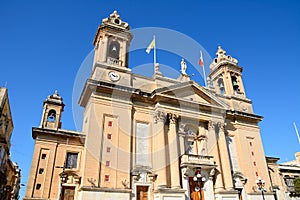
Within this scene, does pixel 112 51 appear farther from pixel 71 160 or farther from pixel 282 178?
pixel 282 178

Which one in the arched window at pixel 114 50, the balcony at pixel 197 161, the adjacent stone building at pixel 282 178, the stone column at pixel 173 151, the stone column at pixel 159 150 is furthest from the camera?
the adjacent stone building at pixel 282 178

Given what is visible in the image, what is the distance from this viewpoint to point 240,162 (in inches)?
979

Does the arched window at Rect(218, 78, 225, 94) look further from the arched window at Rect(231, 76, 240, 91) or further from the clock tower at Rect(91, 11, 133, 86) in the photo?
the clock tower at Rect(91, 11, 133, 86)

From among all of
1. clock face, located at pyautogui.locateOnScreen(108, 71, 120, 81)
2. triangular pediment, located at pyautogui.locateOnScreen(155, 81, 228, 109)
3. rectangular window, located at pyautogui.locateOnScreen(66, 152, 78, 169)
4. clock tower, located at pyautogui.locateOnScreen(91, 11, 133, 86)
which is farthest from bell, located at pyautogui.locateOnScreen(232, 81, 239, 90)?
rectangular window, located at pyautogui.locateOnScreen(66, 152, 78, 169)

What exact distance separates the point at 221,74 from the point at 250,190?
48.6 ft

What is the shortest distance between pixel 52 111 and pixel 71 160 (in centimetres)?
563

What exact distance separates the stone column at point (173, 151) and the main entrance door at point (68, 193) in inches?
322

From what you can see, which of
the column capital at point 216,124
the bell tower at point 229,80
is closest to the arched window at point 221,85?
the bell tower at point 229,80

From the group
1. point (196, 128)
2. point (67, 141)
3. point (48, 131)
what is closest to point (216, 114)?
point (196, 128)

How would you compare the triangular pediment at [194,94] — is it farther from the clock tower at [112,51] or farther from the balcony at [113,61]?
the balcony at [113,61]

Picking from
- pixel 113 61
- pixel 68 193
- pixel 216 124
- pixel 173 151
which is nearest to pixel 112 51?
pixel 113 61

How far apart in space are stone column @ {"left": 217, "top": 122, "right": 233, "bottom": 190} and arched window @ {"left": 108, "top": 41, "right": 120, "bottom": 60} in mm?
12982

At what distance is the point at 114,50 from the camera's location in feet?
84.3

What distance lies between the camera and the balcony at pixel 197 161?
20.7 meters
